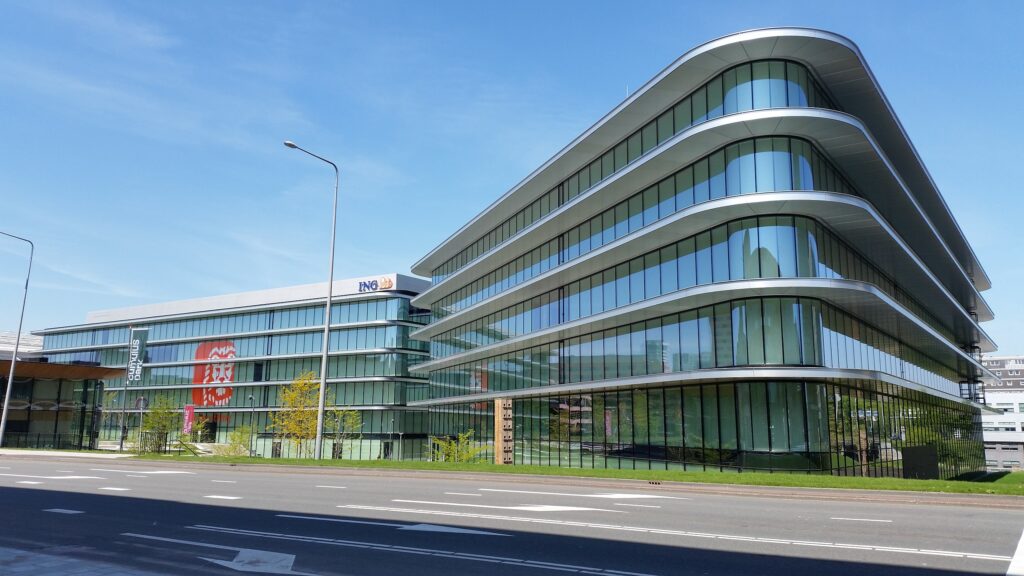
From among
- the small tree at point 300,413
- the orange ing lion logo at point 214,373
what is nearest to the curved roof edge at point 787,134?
the small tree at point 300,413

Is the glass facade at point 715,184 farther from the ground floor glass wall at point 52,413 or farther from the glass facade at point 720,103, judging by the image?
the ground floor glass wall at point 52,413

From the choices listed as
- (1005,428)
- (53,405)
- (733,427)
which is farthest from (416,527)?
(1005,428)

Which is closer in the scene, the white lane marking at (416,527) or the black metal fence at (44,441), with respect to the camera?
the white lane marking at (416,527)

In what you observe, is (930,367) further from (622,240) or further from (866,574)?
(866,574)

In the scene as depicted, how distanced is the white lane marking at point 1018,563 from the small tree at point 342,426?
198 feet

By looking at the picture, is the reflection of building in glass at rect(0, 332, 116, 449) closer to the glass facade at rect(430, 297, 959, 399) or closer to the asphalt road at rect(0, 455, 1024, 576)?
the glass facade at rect(430, 297, 959, 399)

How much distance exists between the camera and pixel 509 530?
1224 centimetres

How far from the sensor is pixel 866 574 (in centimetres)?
877

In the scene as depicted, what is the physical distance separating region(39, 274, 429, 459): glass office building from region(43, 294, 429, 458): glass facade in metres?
0.12

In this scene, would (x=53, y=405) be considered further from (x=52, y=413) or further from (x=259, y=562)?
(x=259, y=562)

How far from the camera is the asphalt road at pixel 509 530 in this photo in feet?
31.0

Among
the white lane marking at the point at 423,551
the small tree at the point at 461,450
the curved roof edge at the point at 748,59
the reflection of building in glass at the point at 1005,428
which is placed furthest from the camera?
the reflection of building in glass at the point at 1005,428

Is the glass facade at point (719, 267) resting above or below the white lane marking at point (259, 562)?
above

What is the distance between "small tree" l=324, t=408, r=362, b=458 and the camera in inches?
2625
